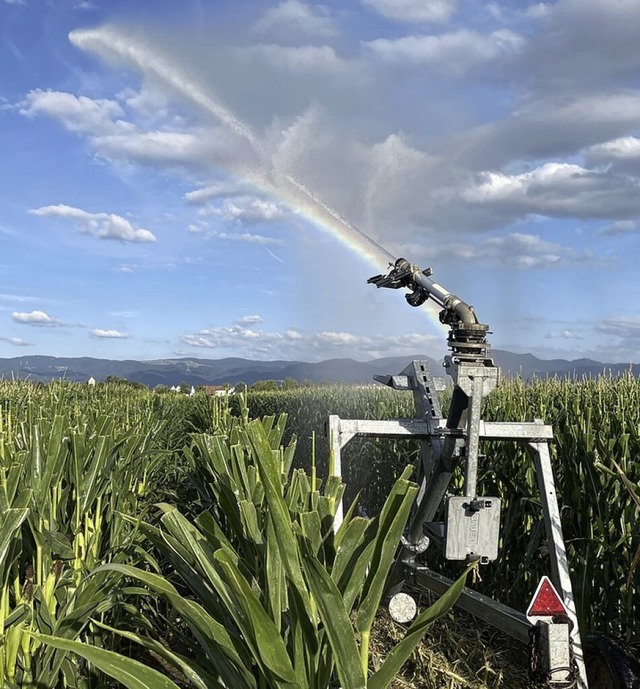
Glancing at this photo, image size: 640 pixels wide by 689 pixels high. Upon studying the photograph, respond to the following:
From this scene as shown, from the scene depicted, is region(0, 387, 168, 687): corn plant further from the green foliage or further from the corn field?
the green foliage

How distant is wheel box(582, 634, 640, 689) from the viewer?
117 inches

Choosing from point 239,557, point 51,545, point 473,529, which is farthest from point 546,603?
point 51,545

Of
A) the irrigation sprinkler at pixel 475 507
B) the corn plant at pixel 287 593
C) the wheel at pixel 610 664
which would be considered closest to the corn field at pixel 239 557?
the corn plant at pixel 287 593

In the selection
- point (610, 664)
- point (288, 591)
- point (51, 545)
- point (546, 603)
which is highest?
point (288, 591)

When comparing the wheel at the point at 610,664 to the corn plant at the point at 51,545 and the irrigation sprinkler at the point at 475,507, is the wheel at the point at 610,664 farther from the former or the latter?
the corn plant at the point at 51,545

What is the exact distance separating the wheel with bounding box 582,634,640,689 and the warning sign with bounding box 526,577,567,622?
392 millimetres

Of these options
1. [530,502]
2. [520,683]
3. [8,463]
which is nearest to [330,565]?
[8,463]

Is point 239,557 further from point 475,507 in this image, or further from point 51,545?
point 475,507

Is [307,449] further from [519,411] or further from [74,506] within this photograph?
[74,506]

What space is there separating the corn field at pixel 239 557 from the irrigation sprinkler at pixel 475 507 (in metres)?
0.52

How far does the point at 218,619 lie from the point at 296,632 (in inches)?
14.5

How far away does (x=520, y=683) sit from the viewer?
406 centimetres

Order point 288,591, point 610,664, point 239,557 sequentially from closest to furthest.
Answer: point 288,591
point 239,557
point 610,664

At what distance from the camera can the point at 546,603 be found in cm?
290
